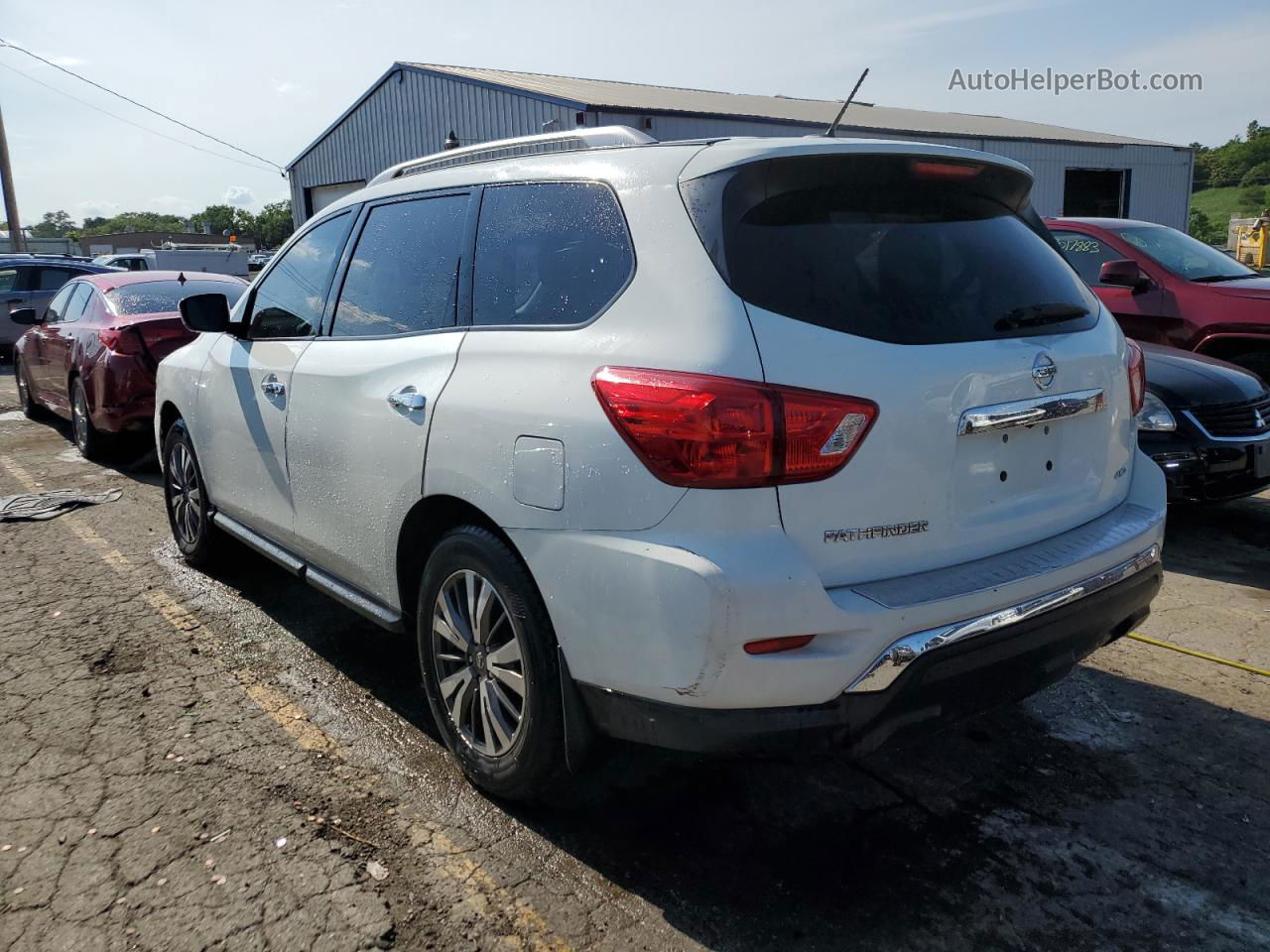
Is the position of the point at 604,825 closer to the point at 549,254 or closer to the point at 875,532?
the point at 875,532

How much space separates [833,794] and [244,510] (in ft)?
9.35

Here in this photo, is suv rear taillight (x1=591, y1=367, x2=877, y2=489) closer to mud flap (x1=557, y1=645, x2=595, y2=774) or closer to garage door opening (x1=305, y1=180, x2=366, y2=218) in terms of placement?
mud flap (x1=557, y1=645, x2=595, y2=774)

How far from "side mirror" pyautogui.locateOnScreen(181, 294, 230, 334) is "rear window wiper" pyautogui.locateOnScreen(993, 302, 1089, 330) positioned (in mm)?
3343

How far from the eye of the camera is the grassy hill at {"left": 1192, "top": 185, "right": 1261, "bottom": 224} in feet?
172

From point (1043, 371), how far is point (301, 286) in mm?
2907

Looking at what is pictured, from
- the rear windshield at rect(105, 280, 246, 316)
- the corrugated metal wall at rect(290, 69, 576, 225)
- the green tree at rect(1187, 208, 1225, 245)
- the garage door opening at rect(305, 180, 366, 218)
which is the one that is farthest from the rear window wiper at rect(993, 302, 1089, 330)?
the green tree at rect(1187, 208, 1225, 245)

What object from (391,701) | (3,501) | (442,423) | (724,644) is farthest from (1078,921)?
(3,501)

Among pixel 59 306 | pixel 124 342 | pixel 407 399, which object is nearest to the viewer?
pixel 407 399

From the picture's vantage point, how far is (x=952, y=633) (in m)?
2.37

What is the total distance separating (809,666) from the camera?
7.41 feet

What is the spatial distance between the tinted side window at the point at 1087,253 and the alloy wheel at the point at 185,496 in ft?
19.2

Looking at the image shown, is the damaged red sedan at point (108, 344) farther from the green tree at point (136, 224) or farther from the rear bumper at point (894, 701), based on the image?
the green tree at point (136, 224)

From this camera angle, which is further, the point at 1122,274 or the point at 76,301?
the point at 76,301

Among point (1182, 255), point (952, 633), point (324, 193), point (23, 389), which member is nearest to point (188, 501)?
point (952, 633)
